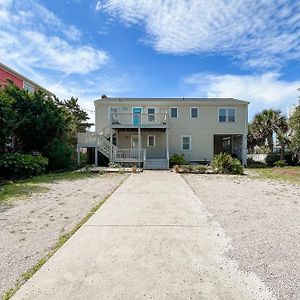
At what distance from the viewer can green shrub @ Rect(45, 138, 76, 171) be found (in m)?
17.6

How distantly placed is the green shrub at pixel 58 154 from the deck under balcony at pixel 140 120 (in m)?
4.49

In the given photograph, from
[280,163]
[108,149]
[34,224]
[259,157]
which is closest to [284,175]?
[280,163]

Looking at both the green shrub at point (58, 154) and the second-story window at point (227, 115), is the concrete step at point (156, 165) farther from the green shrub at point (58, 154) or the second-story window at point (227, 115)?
the second-story window at point (227, 115)

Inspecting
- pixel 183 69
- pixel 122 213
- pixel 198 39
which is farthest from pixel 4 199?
pixel 183 69

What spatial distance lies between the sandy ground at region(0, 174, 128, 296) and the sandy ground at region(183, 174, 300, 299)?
304cm

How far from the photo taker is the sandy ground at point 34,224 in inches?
146

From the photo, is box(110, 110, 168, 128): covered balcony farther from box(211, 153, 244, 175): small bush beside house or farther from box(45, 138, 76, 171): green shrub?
box(211, 153, 244, 175): small bush beside house

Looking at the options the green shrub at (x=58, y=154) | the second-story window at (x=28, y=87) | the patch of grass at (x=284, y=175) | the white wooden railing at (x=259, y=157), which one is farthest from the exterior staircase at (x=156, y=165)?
the second-story window at (x=28, y=87)

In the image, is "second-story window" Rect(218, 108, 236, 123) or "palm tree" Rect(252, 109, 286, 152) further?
"palm tree" Rect(252, 109, 286, 152)

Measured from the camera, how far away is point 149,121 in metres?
23.0

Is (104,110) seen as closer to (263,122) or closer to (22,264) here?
(263,122)

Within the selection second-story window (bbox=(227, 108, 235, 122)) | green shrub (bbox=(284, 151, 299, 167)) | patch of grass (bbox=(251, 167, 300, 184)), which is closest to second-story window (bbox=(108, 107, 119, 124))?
second-story window (bbox=(227, 108, 235, 122))

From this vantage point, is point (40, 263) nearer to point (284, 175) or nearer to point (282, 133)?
point (284, 175)

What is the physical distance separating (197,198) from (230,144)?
22461 mm
